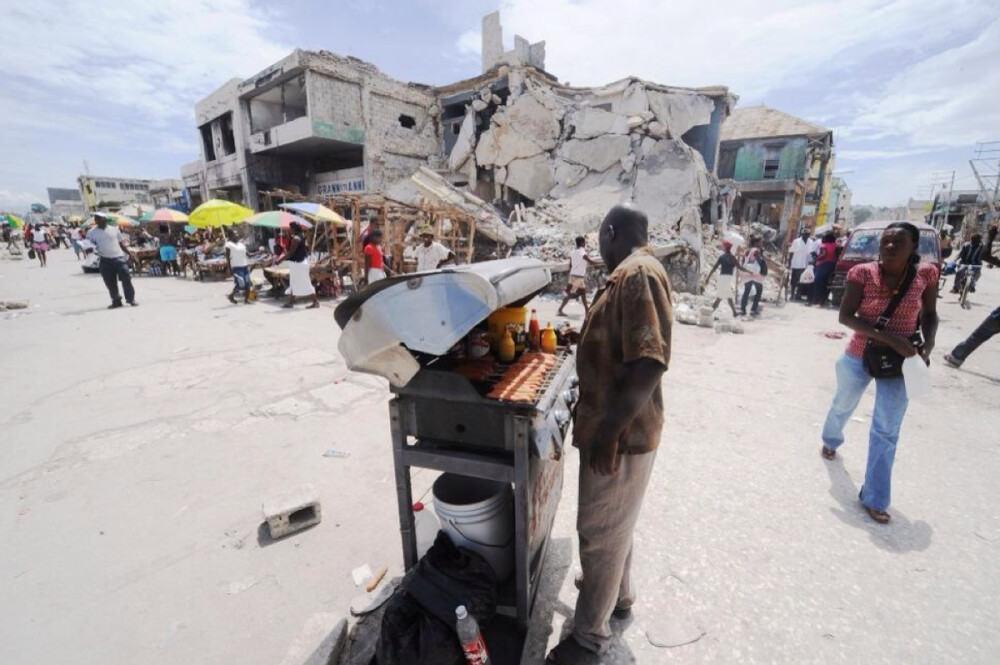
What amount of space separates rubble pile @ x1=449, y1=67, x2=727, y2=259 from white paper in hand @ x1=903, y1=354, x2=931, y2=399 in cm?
1036

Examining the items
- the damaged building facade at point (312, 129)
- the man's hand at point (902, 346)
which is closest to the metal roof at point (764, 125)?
the damaged building facade at point (312, 129)

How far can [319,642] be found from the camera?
1.95 m

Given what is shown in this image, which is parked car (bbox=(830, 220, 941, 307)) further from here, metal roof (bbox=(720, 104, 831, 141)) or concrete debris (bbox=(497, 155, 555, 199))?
metal roof (bbox=(720, 104, 831, 141))

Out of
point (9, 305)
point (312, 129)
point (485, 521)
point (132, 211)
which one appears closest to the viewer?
point (485, 521)

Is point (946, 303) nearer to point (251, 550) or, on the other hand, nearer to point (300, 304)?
point (251, 550)

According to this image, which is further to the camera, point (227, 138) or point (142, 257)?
point (227, 138)

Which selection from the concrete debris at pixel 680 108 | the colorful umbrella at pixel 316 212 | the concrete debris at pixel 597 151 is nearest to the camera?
the colorful umbrella at pixel 316 212

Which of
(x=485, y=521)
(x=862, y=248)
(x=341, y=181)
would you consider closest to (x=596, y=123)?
(x=862, y=248)

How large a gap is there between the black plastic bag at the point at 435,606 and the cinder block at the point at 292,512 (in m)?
1.21

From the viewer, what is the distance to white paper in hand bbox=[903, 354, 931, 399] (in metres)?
2.58

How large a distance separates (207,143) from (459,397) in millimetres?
29200

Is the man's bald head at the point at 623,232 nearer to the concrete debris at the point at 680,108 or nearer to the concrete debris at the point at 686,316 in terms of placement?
the concrete debris at the point at 686,316

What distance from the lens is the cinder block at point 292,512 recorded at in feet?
8.56

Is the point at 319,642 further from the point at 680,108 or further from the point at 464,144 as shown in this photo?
the point at 464,144
